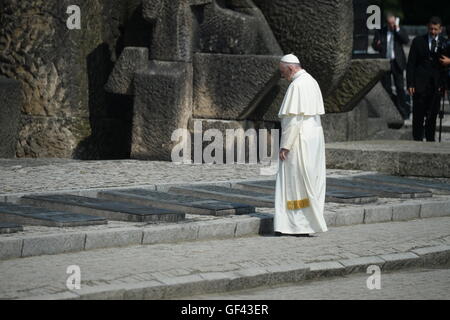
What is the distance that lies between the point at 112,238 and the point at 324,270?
1.76 meters

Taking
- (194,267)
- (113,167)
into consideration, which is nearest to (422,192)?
(113,167)

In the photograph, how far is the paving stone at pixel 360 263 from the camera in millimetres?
10039

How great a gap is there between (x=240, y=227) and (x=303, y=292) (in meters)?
2.21

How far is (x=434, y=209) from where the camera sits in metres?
13.2

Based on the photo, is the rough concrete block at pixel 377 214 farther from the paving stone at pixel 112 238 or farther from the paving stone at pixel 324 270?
the paving stone at pixel 112 238

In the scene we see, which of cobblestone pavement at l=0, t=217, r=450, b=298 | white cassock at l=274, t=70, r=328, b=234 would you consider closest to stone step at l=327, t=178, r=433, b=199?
cobblestone pavement at l=0, t=217, r=450, b=298

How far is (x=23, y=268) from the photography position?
9375mm

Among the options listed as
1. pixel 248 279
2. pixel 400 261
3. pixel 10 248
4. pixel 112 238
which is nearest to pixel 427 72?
pixel 400 261

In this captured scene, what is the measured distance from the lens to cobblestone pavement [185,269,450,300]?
9.05m

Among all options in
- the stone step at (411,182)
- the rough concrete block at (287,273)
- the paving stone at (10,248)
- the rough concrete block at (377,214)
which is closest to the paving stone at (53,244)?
the paving stone at (10,248)

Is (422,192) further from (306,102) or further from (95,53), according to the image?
(95,53)

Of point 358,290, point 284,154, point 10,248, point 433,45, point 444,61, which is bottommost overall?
point 358,290

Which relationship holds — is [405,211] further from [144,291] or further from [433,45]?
[433,45]

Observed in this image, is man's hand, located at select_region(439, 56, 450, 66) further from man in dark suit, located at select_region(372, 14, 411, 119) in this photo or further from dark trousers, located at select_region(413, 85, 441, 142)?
man in dark suit, located at select_region(372, 14, 411, 119)
